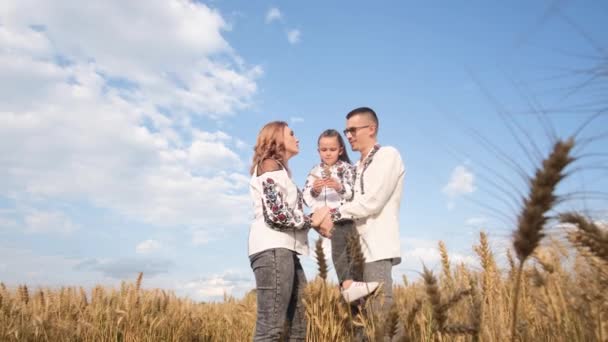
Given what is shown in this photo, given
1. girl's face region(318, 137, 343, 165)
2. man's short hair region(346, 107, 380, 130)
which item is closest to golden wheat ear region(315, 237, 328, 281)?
man's short hair region(346, 107, 380, 130)

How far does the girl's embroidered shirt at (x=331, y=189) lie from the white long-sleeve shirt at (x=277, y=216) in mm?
497

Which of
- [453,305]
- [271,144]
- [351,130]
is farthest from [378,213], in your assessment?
[453,305]

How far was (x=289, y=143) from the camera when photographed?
13.2 feet

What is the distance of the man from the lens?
3.71 meters

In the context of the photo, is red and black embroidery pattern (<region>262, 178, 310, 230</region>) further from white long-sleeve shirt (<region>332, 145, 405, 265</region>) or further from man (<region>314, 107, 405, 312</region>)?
white long-sleeve shirt (<region>332, 145, 405, 265</region>)

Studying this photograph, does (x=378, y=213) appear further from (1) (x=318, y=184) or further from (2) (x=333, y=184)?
(1) (x=318, y=184)

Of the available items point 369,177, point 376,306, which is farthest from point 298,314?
point 369,177

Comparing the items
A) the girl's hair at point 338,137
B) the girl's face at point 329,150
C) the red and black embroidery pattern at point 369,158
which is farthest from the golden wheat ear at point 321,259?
the girl's hair at point 338,137

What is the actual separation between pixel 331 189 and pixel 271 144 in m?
0.73

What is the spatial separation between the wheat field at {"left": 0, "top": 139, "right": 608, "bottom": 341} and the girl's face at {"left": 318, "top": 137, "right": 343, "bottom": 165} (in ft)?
3.66

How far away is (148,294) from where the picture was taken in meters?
5.96

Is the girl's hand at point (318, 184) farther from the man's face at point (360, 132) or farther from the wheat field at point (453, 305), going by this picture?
the wheat field at point (453, 305)

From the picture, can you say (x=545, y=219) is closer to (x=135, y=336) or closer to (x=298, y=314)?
(x=298, y=314)

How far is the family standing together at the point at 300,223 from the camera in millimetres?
3635
